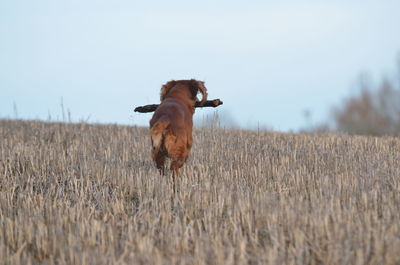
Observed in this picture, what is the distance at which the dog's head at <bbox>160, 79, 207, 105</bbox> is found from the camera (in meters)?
6.55

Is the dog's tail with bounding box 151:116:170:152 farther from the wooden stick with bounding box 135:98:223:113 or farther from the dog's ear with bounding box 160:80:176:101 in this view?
the wooden stick with bounding box 135:98:223:113

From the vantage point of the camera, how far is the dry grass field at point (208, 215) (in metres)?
3.82

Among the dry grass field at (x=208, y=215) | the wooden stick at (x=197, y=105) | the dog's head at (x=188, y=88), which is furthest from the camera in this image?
the wooden stick at (x=197, y=105)

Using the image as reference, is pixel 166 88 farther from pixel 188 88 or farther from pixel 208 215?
pixel 208 215

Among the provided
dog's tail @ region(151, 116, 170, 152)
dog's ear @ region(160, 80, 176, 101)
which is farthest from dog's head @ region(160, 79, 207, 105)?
dog's tail @ region(151, 116, 170, 152)

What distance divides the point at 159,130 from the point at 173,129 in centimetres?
16

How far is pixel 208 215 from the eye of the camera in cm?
468

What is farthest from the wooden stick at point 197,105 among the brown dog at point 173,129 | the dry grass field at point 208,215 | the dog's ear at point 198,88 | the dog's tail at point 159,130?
the dog's tail at point 159,130

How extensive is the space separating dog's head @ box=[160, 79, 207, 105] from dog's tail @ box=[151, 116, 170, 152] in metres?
0.83

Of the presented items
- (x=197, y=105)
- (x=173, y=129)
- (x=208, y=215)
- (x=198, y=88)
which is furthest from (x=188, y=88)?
(x=208, y=215)

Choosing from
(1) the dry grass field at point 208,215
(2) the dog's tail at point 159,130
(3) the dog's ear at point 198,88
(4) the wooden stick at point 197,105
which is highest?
(3) the dog's ear at point 198,88

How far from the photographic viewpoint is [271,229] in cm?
417

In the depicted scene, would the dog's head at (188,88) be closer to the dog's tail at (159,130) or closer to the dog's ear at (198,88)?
the dog's ear at (198,88)

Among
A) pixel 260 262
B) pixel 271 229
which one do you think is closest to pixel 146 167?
pixel 271 229
